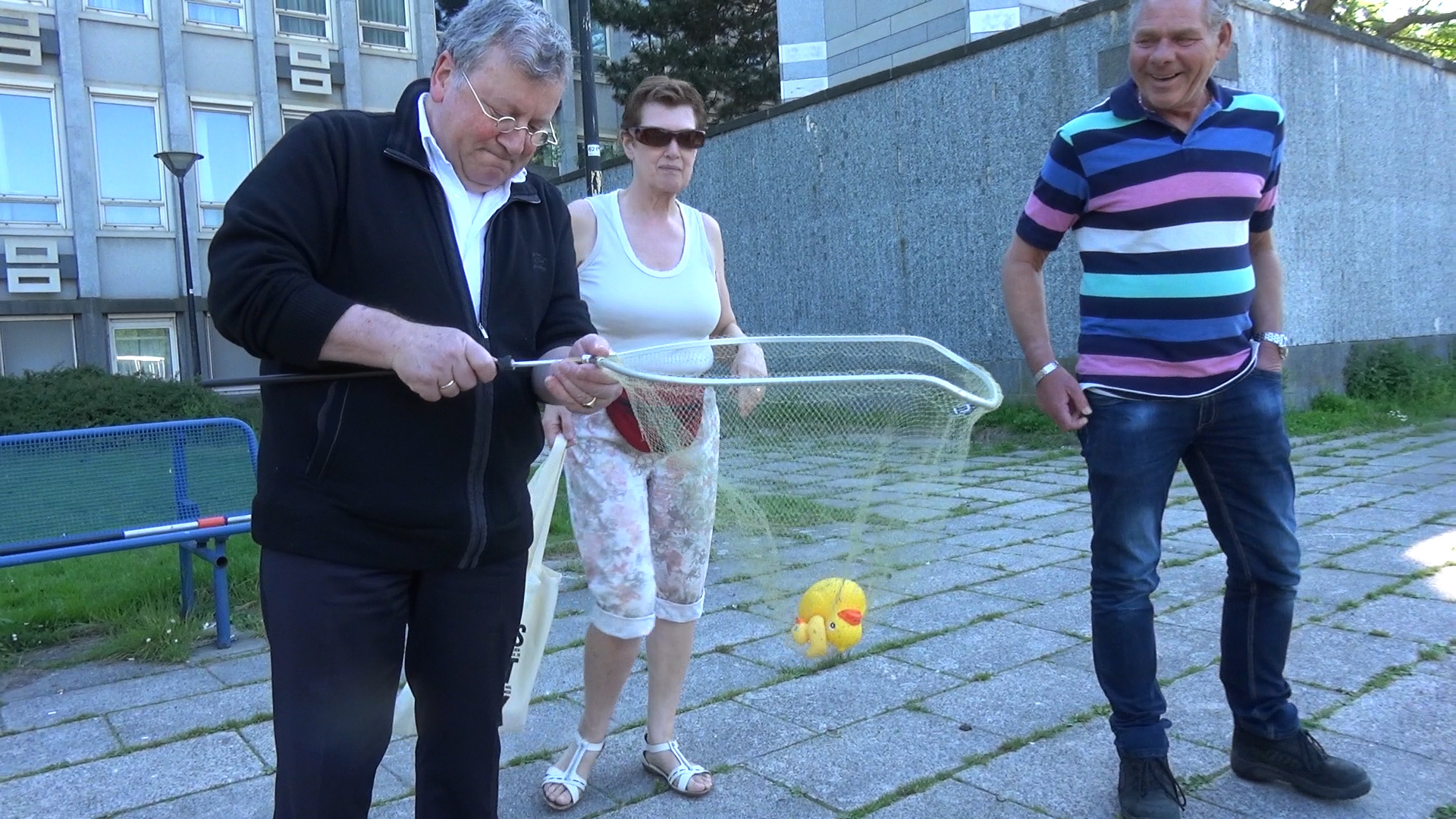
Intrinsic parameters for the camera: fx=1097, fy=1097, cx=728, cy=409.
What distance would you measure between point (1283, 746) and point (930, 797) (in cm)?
95

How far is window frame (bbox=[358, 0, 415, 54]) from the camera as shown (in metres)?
21.5

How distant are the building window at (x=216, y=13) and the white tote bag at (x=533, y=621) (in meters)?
20.0

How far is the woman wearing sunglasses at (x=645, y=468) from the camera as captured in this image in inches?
113

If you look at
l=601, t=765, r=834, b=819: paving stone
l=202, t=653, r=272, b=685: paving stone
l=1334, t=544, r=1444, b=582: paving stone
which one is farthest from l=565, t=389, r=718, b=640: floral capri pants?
l=1334, t=544, r=1444, b=582: paving stone

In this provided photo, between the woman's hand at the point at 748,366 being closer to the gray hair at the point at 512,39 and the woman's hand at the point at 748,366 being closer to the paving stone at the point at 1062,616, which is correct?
the gray hair at the point at 512,39

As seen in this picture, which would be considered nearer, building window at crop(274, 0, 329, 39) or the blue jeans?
the blue jeans

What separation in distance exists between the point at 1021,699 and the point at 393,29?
21499 mm

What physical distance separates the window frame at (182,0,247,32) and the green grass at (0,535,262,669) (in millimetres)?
16589

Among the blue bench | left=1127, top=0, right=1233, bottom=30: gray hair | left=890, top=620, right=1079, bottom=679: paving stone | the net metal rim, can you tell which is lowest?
left=890, top=620, right=1079, bottom=679: paving stone

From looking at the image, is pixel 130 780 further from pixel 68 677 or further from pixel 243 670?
pixel 68 677

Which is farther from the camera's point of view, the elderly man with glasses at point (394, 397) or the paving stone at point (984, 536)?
the paving stone at point (984, 536)

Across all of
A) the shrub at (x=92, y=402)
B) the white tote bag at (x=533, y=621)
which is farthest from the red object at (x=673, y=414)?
the shrub at (x=92, y=402)

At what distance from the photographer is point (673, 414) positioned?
101 inches

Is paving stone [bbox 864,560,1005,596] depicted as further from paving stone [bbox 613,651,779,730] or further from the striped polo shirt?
the striped polo shirt
